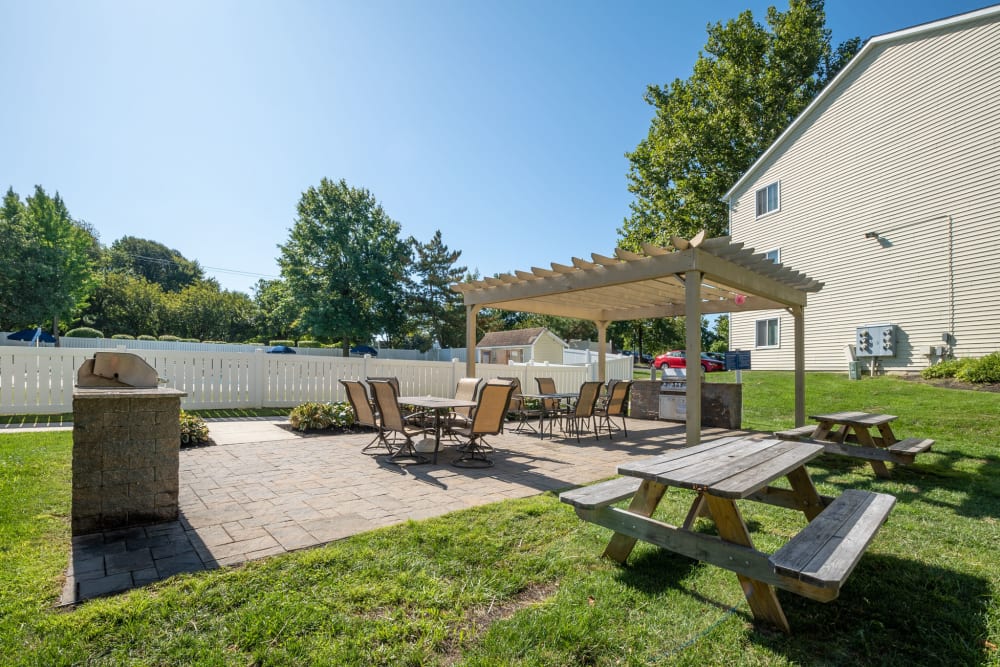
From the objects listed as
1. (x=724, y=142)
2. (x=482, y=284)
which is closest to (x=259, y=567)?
(x=482, y=284)

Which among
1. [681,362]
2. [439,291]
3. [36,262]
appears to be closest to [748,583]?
[681,362]

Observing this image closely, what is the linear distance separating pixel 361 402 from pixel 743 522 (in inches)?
200

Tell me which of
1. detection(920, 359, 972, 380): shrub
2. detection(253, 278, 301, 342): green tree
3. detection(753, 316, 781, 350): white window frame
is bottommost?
detection(920, 359, 972, 380): shrub

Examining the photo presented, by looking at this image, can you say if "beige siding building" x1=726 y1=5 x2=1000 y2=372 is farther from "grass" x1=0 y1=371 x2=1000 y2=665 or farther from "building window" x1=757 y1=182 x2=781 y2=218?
"grass" x1=0 y1=371 x2=1000 y2=665

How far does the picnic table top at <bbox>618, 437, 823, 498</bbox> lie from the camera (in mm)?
2154

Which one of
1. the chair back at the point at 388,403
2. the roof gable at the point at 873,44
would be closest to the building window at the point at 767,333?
the roof gable at the point at 873,44

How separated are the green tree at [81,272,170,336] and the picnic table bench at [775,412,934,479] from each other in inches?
1778

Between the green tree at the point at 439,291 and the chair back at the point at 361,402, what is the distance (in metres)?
28.4

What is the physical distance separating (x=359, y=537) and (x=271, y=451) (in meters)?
3.63

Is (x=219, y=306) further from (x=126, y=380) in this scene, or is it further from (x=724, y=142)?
(x=126, y=380)

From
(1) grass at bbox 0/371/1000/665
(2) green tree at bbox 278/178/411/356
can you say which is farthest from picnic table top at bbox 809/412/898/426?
(2) green tree at bbox 278/178/411/356

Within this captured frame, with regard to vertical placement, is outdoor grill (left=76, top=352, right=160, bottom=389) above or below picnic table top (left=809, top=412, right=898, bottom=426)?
above

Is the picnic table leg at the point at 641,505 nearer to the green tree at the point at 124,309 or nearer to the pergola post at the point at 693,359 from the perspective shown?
the pergola post at the point at 693,359

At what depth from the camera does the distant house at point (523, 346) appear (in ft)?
98.6
